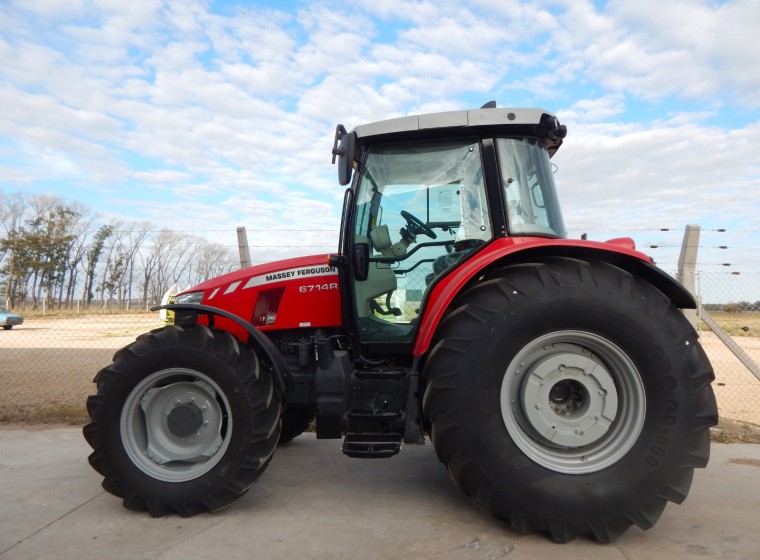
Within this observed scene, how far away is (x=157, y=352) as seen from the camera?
3.07m

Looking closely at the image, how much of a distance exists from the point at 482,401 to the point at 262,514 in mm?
1363

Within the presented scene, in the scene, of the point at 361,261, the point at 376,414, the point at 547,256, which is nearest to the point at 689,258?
the point at 547,256

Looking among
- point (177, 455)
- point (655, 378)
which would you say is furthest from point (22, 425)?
point (655, 378)

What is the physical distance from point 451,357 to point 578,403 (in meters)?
0.74

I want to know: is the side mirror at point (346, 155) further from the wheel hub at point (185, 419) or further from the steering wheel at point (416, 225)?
the wheel hub at point (185, 419)

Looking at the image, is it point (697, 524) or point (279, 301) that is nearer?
point (697, 524)

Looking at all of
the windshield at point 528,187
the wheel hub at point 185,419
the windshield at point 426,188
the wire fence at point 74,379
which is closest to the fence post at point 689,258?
the wire fence at point 74,379

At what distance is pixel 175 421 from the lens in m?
3.17

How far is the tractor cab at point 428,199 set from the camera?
317 cm

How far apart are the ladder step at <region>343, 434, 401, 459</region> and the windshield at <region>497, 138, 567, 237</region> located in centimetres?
136

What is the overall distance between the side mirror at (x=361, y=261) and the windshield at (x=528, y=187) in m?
0.87

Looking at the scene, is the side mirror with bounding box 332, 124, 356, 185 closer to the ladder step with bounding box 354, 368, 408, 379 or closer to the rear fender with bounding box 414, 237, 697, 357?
the rear fender with bounding box 414, 237, 697, 357

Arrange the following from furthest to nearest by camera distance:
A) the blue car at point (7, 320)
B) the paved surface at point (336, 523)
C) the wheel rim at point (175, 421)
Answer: the blue car at point (7, 320) → the wheel rim at point (175, 421) → the paved surface at point (336, 523)

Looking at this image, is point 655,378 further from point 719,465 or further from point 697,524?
point 719,465
